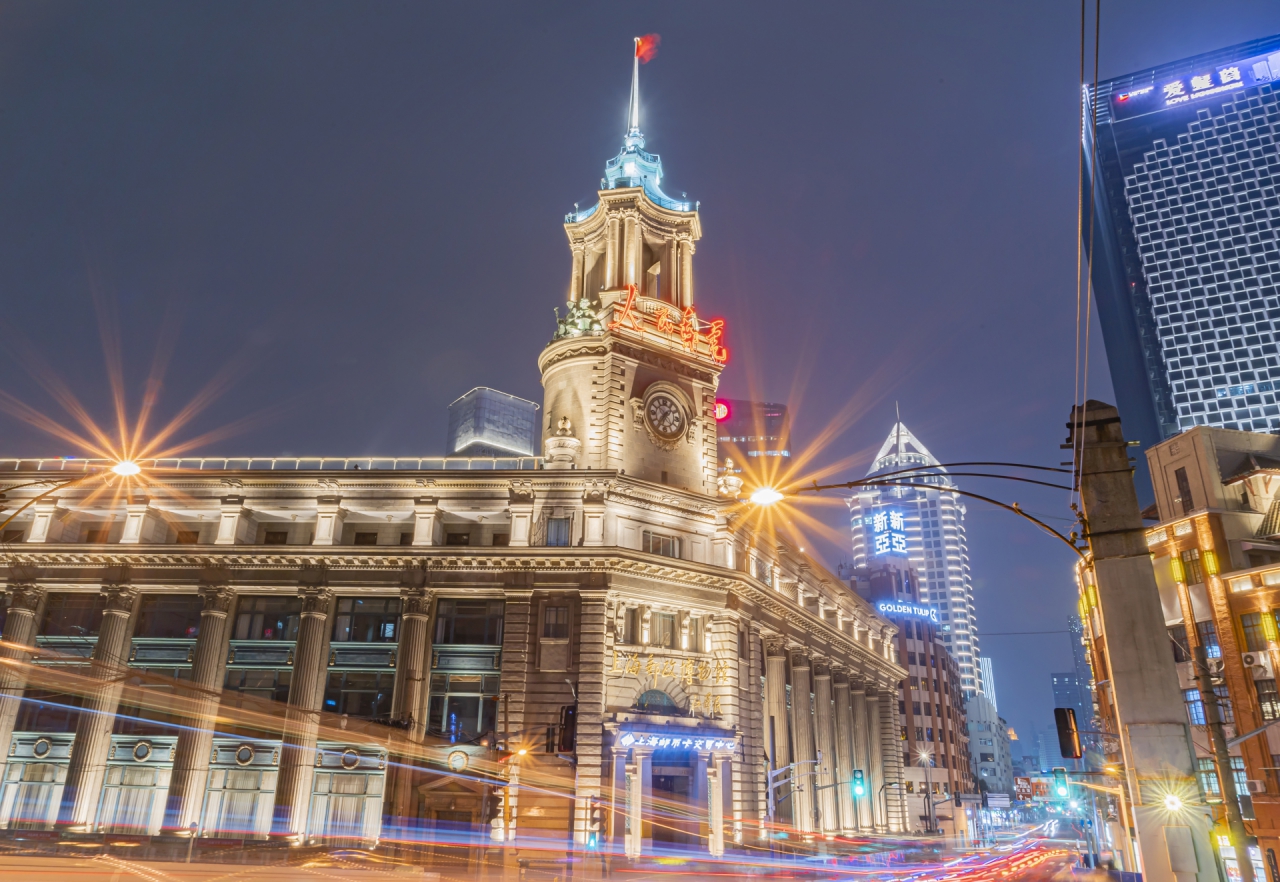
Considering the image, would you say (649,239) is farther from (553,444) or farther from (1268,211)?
(1268,211)

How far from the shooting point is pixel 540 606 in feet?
156

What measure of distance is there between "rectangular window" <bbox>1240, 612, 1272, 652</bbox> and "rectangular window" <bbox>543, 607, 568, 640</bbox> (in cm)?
3585

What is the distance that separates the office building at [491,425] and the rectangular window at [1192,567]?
213 feet

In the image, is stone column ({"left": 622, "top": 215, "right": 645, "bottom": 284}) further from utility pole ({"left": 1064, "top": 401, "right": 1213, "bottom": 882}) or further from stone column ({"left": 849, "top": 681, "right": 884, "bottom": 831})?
utility pole ({"left": 1064, "top": 401, "right": 1213, "bottom": 882})

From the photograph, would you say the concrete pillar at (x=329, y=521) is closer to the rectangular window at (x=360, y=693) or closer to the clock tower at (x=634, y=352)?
the rectangular window at (x=360, y=693)

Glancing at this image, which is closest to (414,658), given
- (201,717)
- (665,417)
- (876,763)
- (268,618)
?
(268,618)

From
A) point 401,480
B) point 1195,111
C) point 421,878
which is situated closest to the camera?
point 421,878

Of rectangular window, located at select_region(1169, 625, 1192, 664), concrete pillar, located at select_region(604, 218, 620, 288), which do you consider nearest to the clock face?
concrete pillar, located at select_region(604, 218, 620, 288)

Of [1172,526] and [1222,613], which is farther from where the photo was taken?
[1172,526]

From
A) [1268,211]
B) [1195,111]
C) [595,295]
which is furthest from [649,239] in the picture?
[1195,111]

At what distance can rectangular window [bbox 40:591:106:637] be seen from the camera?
49.0 meters

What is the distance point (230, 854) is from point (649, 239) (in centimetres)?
4648

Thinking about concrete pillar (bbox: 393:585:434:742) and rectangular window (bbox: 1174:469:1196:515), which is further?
rectangular window (bbox: 1174:469:1196:515)

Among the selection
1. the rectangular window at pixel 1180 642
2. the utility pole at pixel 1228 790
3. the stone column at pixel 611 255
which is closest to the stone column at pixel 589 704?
the stone column at pixel 611 255
